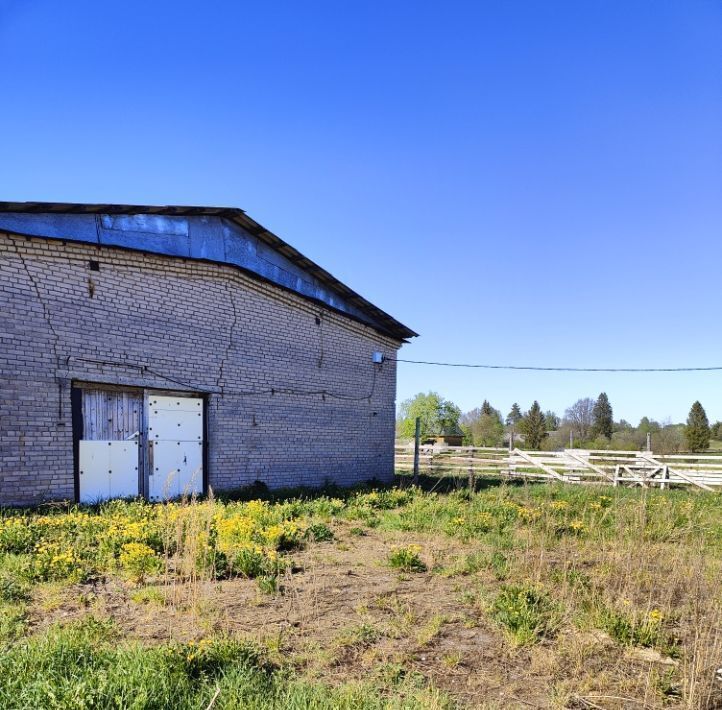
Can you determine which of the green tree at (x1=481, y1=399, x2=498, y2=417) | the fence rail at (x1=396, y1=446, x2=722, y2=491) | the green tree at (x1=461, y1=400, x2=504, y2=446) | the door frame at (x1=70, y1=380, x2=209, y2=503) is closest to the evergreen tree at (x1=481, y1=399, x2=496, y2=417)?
the green tree at (x1=481, y1=399, x2=498, y2=417)

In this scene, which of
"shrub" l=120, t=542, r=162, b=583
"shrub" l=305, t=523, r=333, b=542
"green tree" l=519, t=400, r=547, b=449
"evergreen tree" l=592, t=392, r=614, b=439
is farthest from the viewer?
"evergreen tree" l=592, t=392, r=614, b=439

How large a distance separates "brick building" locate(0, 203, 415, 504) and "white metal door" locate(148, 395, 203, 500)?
1.2 inches

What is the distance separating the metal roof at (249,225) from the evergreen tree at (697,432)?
42.8 m

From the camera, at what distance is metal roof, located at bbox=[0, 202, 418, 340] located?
914 cm

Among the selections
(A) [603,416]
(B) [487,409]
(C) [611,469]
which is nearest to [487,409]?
(B) [487,409]

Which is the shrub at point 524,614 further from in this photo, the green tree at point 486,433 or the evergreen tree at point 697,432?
the evergreen tree at point 697,432

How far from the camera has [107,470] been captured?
998 cm

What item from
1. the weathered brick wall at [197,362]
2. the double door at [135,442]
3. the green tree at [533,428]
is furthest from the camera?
the green tree at [533,428]

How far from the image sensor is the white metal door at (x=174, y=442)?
10.8 m

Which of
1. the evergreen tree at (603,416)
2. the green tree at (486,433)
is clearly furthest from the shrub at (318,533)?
the evergreen tree at (603,416)

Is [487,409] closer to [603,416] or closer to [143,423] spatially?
[603,416]

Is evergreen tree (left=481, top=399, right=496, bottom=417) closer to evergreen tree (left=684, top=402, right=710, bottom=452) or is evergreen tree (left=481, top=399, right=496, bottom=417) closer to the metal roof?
evergreen tree (left=684, top=402, right=710, bottom=452)

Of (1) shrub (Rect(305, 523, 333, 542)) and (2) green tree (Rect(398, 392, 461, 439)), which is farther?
(2) green tree (Rect(398, 392, 461, 439))

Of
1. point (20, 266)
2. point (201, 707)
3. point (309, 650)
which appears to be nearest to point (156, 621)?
point (309, 650)
